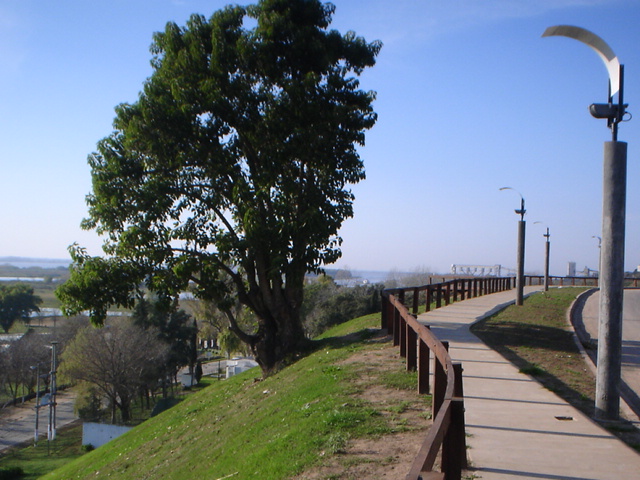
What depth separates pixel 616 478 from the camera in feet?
17.3

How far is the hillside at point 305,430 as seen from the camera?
5.96m

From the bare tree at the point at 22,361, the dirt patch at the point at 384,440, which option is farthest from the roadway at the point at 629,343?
the bare tree at the point at 22,361

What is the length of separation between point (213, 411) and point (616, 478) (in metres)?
9.98

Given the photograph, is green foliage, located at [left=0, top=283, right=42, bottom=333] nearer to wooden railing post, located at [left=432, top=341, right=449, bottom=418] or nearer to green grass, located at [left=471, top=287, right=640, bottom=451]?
green grass, located at [left=471, top=287, right=640, bottom=451]

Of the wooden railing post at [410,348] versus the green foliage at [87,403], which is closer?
the wooden railing post at [410,348]

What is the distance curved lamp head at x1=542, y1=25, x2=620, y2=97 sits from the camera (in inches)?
305

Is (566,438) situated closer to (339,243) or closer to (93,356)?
(339,243)

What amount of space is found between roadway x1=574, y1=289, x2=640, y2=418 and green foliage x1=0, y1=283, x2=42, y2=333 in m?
79.4

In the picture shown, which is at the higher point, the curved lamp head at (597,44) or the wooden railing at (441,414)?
the curved lamp head at (597,44)

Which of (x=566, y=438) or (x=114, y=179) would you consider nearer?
(x=566, y=438)

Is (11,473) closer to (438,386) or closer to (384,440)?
(384,440)

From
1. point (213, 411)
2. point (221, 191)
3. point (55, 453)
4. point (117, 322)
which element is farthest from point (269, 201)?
point (117, 322)

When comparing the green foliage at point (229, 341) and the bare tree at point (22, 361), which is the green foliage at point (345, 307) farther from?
the bare tree at point (22, 361)

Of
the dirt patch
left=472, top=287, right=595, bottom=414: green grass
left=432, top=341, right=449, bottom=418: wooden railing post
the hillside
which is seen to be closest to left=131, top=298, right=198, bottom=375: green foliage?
left=472, top=287, right=595, bottom=414: green grass
